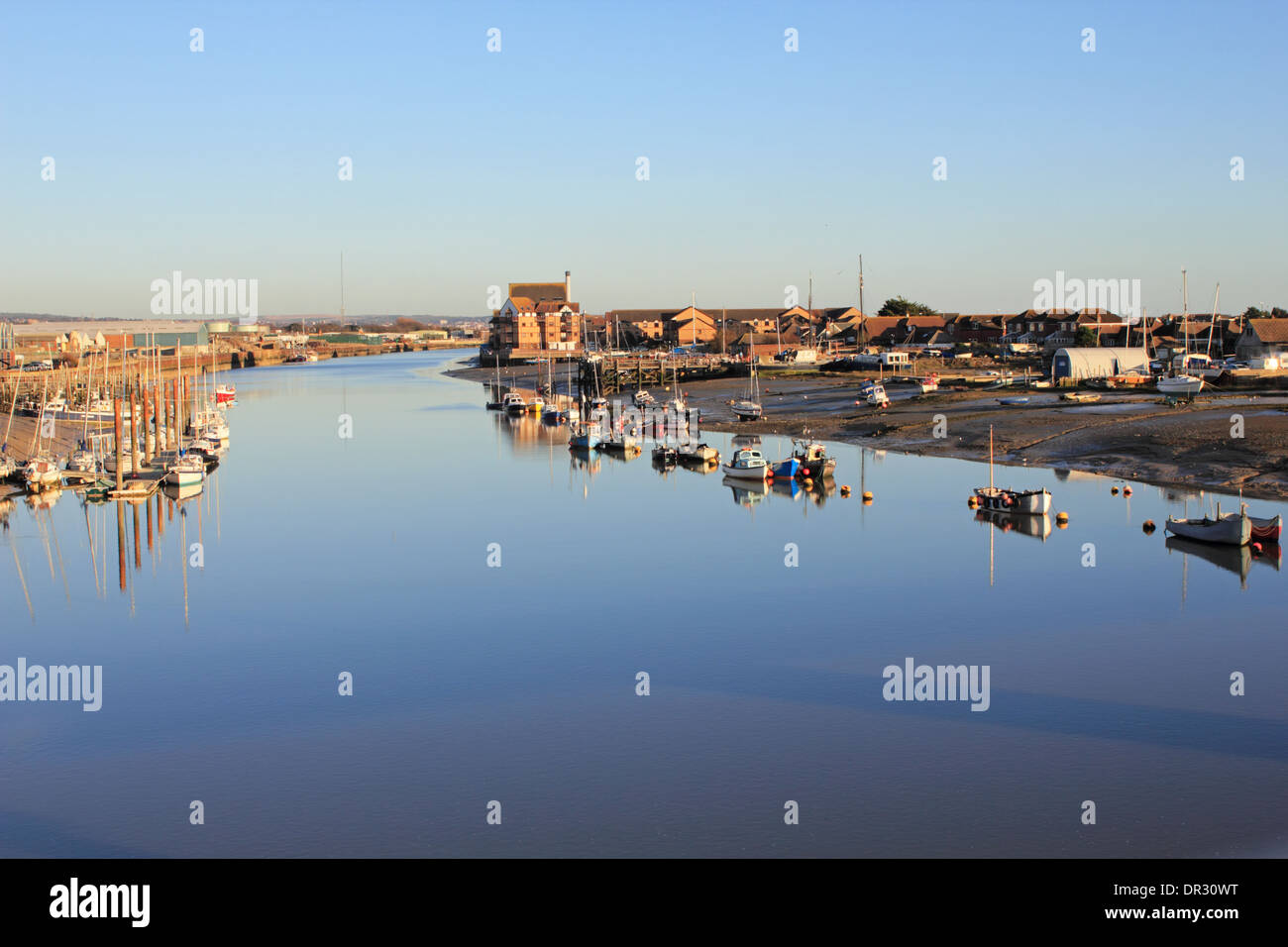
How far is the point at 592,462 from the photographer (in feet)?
186

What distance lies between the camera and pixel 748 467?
47.7 meters

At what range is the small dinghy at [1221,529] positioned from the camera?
105ft

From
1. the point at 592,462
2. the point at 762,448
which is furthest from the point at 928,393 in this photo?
the point at 592,462

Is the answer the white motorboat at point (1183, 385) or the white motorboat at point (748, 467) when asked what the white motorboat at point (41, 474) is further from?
the white motorboat at point (1183, 385)

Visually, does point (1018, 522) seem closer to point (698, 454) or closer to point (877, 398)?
point (698, 454)

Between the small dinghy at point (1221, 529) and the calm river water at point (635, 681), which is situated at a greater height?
the small dinghy at point (1221, 529)

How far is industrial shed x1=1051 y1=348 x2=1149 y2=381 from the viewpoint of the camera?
72875mm

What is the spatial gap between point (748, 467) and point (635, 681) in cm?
2633

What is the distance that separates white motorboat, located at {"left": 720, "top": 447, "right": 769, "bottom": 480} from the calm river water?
597 centimetres

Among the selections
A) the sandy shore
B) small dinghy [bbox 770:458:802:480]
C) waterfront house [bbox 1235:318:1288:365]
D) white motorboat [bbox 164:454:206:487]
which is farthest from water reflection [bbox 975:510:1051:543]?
waterfront house [bbox 1235:318:1288:365]

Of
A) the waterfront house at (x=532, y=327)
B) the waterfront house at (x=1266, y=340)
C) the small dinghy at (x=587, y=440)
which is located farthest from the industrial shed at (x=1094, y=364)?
the waterfront house at (x=532, y=327)

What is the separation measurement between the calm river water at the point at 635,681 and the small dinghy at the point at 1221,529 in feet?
1.62

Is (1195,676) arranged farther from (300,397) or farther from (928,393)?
(300,397)

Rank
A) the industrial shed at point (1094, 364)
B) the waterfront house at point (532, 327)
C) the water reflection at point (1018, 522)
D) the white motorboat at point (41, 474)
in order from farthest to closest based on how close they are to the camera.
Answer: the waterfront house at point (532, 327)
the industrial shed at point (1094, 364)
the white motorboat at point (41, 474)
the water reflection at point (1018, 522)
